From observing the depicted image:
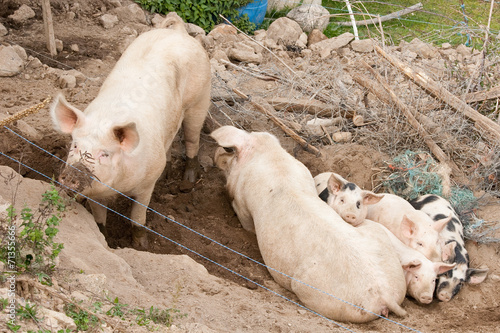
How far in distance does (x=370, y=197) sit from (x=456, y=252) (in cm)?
85

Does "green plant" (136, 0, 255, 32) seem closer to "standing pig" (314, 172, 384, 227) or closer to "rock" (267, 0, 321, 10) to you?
"rock" (267, 0, 321, 10)

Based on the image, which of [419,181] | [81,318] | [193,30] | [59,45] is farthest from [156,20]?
[81,318]

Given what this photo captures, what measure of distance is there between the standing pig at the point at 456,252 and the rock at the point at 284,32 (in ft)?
16.8

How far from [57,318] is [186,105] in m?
3.05

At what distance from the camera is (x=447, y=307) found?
4438mm

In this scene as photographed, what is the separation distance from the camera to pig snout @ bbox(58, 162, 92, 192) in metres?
3.54

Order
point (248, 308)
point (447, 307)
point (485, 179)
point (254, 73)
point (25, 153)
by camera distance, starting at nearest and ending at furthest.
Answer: point (248, 308) < point (447, 307) < point (25, 153) < point (485, 179) < point (254, 73)

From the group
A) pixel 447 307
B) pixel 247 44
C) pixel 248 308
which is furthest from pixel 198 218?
pixel 247 44

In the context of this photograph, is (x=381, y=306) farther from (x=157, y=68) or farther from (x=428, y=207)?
(x=157, y=68)

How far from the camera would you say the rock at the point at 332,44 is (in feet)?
31.4

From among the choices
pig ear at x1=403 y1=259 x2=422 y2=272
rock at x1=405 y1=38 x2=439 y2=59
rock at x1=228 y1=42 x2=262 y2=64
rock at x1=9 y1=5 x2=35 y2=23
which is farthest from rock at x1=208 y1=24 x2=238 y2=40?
pig ear at x1=403 y1=259 x2=422 y2=272

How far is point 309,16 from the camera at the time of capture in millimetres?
10352

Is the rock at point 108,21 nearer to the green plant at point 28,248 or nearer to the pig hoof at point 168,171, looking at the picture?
the pig hoof at point 168,171

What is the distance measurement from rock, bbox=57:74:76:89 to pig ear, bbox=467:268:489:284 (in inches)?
187
